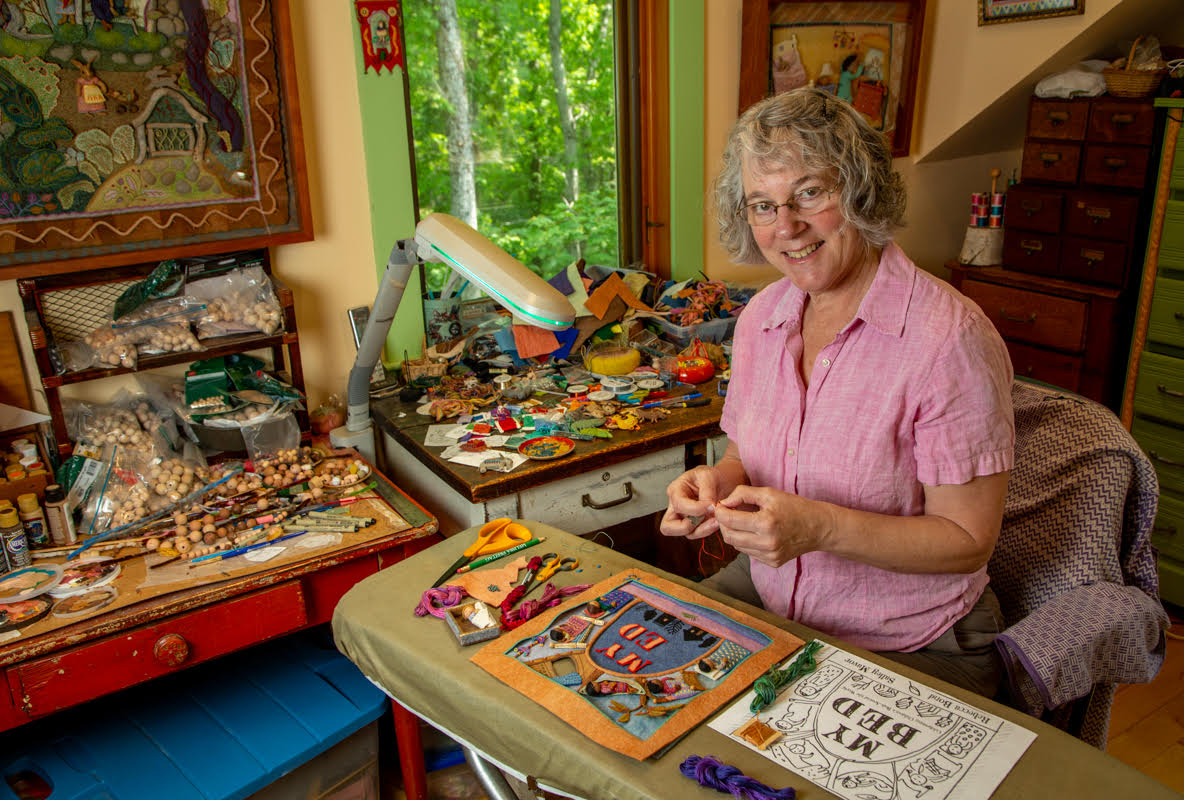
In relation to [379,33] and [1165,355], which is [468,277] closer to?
[379,33]

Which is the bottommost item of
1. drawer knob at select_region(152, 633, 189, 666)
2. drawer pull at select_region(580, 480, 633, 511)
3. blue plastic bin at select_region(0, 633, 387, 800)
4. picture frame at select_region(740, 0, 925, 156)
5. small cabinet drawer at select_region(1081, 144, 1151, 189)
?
blue plastic bin at select_region(0, 633, 387, 800)

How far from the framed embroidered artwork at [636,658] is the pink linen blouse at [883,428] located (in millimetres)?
230

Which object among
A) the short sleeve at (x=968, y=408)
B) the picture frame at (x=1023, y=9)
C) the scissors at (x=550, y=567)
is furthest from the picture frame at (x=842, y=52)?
the scissors at (x=550, y=567)

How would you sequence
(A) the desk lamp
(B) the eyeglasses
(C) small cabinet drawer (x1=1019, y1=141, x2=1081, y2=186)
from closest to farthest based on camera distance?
(B) the eyeglasses, (A) the desk lamp, (C) small cabinet drawer (x1=1019, y1=141, x2=1081, y2=186)

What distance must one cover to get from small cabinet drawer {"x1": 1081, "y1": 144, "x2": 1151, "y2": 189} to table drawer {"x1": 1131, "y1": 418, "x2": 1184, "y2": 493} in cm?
77

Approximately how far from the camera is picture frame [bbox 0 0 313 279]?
6.27ft

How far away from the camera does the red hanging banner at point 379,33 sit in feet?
7.46

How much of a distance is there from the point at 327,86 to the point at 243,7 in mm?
269

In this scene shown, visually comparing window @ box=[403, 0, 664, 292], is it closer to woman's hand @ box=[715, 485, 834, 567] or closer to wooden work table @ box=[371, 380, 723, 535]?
wooden work table @ box=[371, 380, 723, 535]

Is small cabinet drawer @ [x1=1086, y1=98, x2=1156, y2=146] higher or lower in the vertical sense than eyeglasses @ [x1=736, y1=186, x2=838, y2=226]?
higher

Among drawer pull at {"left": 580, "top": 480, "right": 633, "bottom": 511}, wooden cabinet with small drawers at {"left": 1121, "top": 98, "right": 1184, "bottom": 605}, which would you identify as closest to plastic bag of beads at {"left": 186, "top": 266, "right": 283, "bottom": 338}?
drawer pull at {"left": 580, "top": 480, "right": 633, "bottom": 511}

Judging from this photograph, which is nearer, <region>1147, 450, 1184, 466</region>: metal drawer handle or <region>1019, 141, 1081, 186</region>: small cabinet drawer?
<region>1147, 450, 1184, 466</region>: metal drawer handle

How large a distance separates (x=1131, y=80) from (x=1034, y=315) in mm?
815

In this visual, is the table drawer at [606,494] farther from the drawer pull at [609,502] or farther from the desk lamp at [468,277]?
the desk lamp at [468,277]
